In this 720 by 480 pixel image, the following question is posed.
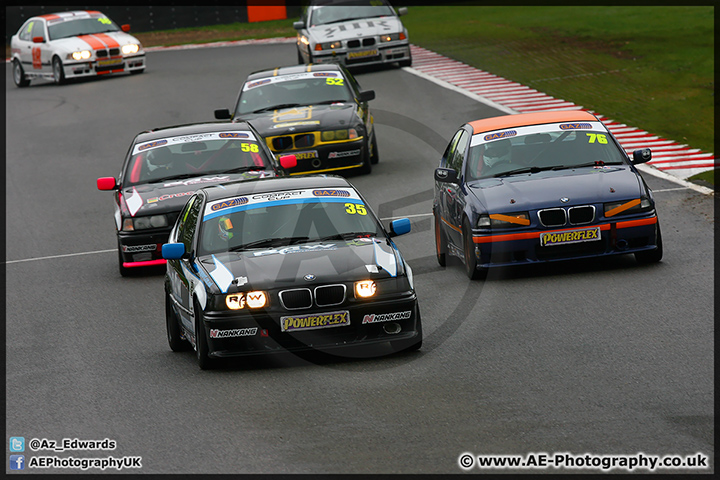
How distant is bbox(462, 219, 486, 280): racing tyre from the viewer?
11.9m

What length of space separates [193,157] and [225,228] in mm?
5207

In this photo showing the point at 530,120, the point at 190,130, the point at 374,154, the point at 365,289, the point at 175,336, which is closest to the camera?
the point at 365,289

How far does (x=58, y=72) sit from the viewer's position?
104 feet

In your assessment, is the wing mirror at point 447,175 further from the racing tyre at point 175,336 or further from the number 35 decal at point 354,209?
the racing tyre at point 175,336

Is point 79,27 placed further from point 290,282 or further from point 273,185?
point 290,282

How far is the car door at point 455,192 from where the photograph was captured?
40.8 ft

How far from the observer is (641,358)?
8.43 m

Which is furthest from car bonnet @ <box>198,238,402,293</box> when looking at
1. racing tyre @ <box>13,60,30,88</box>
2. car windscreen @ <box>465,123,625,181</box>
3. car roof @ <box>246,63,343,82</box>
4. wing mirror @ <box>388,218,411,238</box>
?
racing tyre @ <box>13,60,30,88</box>

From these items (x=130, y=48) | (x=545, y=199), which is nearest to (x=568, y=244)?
(x=545, y=199)

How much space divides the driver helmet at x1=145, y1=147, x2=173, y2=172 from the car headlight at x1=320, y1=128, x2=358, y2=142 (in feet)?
14.4

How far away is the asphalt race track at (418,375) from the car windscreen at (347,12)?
45.6 feet

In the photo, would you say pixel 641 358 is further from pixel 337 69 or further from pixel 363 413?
pixel 337 69

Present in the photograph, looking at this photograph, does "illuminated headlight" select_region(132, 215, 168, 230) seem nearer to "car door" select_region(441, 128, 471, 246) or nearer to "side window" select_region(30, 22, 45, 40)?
"car door" select_region(441, 128, 471, 246)

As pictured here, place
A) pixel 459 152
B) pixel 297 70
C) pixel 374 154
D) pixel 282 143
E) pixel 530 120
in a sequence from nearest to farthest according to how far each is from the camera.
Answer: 1. pixel 530 120
2. pixel 459 152
3. pixel 282 143
4. pixel 374 154
5. pixel 297 70
